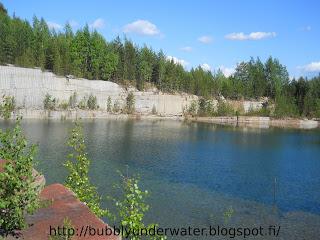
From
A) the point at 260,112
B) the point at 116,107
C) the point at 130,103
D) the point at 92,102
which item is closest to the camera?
the point at 92,102

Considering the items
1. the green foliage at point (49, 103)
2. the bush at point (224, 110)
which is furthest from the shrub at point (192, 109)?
the green foliage at point (49, 103)

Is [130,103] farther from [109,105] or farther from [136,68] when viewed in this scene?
[136,68]

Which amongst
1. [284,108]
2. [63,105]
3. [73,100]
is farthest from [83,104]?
[284,108]

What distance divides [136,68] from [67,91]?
1388 inches

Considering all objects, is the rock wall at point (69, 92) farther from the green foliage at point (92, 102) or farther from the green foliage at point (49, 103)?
the green foliage at point (92, 102)

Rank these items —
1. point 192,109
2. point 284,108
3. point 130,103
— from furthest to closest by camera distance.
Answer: point 284,108
point 192,109
point 130,103

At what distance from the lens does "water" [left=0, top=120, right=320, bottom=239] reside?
31906mm

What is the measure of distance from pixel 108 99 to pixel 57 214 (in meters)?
116

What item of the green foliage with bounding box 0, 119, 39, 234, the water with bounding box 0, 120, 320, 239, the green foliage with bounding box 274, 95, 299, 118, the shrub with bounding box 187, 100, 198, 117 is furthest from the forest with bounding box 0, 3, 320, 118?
the green foliage with bounding box 0, 119, 39, 234

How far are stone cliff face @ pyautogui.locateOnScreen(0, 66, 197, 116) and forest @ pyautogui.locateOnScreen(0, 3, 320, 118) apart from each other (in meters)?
4.86

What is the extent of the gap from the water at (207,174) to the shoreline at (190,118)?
91.9ft

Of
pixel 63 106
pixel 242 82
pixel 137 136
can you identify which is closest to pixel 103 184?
pixel 137 136

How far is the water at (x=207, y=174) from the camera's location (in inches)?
1256

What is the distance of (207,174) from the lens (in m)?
47.3
